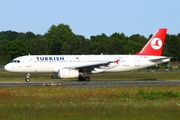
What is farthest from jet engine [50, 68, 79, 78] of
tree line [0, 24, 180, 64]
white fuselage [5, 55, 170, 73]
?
tree line [0, 24, 180, 64]

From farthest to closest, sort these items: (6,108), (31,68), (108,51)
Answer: (108,51), (31,68), (6,108)

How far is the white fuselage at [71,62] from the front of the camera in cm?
4862

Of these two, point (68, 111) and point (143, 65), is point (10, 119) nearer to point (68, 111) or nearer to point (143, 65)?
point (68, 111)

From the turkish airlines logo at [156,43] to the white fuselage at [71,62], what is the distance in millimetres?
1439

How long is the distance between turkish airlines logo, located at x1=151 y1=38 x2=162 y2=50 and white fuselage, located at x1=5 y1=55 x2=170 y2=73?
1.44 metres

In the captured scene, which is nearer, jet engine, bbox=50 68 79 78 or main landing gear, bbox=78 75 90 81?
jet engine, bbox=50 68 79 78

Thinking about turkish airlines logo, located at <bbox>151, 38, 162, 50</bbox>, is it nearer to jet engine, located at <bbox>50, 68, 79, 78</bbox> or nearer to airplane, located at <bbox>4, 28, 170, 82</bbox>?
airplane, located at <bbox>4, 28, 170, 82</bbox>

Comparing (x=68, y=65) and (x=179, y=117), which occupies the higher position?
(x=68, y=65)

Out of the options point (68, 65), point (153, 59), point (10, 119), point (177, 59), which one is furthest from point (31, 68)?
point (177, 59)

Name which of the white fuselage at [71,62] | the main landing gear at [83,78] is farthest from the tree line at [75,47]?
the main landing gear at [83,78]

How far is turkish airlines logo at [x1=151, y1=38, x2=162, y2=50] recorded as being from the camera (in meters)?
52.0

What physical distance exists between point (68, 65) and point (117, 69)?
5.47m

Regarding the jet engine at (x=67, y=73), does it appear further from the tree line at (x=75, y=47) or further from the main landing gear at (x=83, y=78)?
the tree line at (x=75, y=47)

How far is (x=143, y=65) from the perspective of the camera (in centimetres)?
5112
